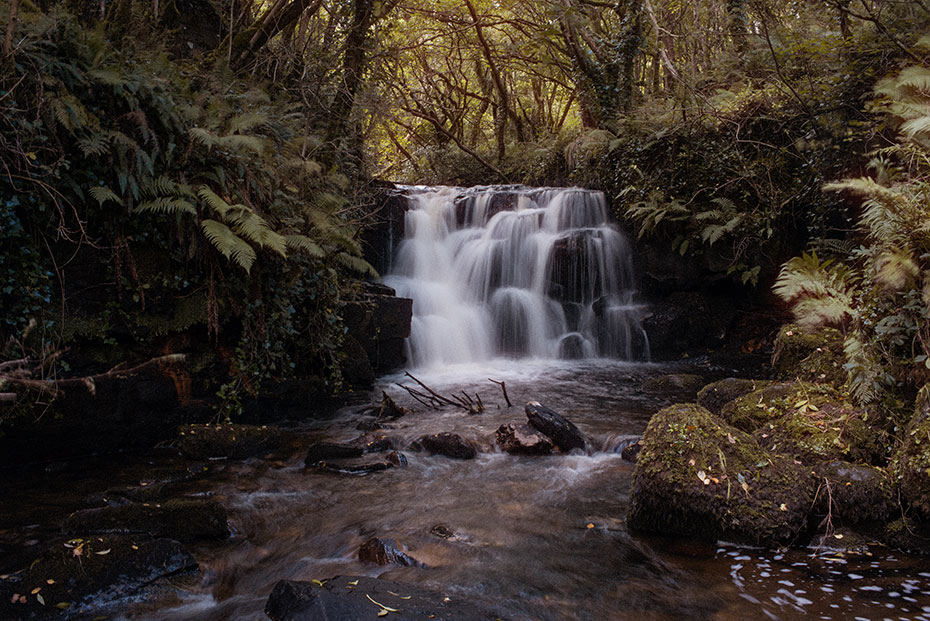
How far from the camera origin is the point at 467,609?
112 inches

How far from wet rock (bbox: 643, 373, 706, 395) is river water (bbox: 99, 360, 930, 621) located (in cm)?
252

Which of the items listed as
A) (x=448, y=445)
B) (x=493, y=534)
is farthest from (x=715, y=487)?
(x=448, y=445)

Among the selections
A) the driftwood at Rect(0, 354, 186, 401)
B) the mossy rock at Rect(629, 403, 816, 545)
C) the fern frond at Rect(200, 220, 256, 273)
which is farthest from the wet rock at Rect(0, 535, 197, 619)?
the mossy rock at Rect(629, 403, 816, 545)

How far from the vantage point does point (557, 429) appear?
5.64 meters

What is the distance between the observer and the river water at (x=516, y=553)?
9.68 feet

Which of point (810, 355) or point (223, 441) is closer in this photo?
point (223, 441)

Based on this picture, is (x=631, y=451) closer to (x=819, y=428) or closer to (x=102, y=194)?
(x=819, y=428)

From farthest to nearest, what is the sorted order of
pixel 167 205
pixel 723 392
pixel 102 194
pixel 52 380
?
1. pixel 723 392
2. pixel 167 205
3. pixel 102 194
4. pixel 52 380

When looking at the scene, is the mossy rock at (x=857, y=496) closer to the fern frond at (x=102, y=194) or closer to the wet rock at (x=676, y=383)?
the wet rock at (x=676, y=383)

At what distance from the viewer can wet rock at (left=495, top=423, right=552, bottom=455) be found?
18.1 feet

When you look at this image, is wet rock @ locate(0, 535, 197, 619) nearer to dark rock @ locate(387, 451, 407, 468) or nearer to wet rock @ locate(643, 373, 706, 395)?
dark rock @ locate(387, 451, 407, 468)

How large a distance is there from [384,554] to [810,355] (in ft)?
16.2

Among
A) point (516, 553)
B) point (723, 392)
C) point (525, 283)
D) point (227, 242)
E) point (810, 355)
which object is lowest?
point (516, 553)

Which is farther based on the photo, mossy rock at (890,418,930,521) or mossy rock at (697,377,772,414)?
mossy rock at (697,377,772,414)
